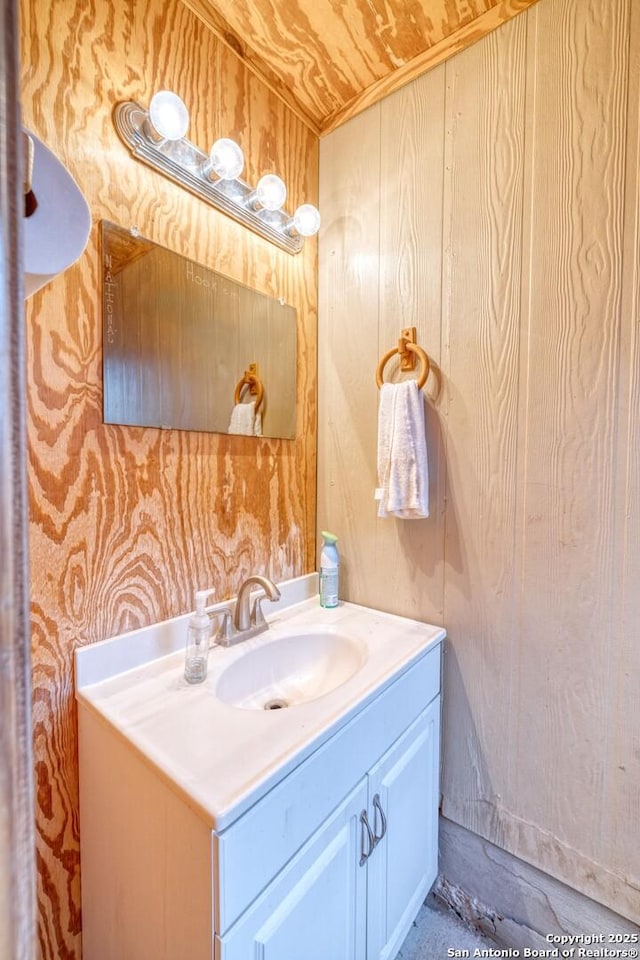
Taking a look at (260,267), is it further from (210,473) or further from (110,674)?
(110,674)

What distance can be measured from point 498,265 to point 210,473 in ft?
3.02

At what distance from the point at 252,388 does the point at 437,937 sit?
157 centimetres

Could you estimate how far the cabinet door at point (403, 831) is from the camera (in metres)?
0.84

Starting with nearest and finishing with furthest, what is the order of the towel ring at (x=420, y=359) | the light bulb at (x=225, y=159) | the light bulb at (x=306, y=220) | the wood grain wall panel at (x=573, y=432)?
the wood grain wall panel at (x=573, y=432) → the light bulb at (x=225, y=159) → the towel ring at (x=420, y=359) → the light bulb at (x=306, y=220)

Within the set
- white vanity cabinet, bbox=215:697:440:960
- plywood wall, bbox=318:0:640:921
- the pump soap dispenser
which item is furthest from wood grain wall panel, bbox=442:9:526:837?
the pump soap dispenser

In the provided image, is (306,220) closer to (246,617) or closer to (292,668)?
(246,617)

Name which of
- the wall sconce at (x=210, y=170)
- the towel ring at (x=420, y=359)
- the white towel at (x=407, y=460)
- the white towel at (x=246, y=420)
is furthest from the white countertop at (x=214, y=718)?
the wall sconce at (x=210, y=170)

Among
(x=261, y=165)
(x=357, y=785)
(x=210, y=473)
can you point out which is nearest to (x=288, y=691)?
(x=357, y=785)

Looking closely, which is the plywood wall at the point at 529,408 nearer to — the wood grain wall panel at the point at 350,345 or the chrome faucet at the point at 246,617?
the wood grain wall panel at the point at 350,345

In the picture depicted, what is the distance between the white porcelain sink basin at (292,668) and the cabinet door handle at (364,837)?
0.25 meters

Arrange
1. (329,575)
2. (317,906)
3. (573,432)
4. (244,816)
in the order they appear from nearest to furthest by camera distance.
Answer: (244,816)
(317,906)
(573,432)
(329,575)

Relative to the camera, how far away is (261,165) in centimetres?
117

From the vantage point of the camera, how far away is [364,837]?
0.79 metres

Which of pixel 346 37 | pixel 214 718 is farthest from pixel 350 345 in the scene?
pixel 214 718
